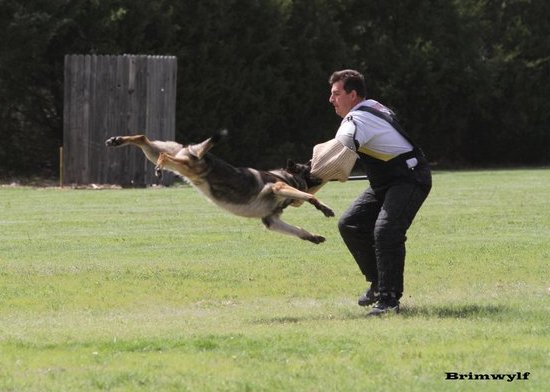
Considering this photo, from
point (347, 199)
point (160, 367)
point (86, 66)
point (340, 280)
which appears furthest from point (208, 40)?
point (160, 367)

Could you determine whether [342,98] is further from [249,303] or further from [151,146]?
[249,303]

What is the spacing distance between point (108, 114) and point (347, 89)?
16684 mm

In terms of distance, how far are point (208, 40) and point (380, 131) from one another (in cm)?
2051

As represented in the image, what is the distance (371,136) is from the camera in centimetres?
1027

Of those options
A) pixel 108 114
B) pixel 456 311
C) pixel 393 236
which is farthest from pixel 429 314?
pixel 108 114

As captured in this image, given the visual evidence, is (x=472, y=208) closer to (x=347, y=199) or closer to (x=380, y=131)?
(x=347, y=199)

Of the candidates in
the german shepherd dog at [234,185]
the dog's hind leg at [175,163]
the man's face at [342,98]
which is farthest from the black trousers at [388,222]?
the dog's hind leg at [175,163]

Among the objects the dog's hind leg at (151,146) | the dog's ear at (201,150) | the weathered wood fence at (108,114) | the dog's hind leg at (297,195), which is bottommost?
the weathered wood fence at (108,114)

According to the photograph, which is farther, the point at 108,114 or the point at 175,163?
the point at 108,114

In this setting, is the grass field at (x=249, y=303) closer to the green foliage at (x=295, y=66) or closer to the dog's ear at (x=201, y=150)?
the dog's ear at (x=201, y=150)

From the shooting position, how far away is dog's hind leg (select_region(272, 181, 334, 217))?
10.6 metres

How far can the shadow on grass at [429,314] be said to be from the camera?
411 inches

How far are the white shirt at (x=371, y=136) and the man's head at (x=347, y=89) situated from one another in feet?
0.23

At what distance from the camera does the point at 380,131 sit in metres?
10.3
